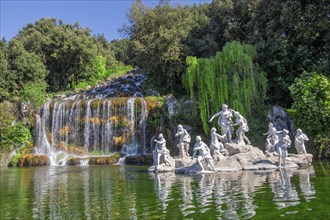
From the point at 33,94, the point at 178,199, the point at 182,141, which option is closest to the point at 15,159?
the point at 33,94

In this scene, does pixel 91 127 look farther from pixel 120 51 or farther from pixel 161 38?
pixel 120 51

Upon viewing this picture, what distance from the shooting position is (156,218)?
789 cm

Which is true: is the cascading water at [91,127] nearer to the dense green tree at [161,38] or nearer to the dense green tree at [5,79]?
the dense green tree at [161,38]

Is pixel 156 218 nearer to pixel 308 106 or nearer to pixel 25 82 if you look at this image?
pixel 308 106

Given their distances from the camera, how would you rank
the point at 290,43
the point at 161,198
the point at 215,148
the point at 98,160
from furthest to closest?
the point at 290,43
the point at 98,160
the point at 215,148
the point at 161,198

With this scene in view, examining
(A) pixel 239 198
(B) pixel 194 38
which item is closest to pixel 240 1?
(B) pixel 194 38

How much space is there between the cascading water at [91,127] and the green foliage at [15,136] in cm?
88

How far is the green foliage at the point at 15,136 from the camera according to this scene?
29.7 metres

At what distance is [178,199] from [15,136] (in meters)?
23.4

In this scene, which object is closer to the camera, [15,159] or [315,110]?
[315,110]

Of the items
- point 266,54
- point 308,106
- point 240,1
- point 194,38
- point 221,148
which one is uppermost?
point 240,1

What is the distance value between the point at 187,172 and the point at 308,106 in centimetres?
1100

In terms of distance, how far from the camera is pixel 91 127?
29969 mm

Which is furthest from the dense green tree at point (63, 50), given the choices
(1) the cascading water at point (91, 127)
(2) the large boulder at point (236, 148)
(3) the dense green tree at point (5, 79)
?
(2) the large boulder at point (236, 148)
